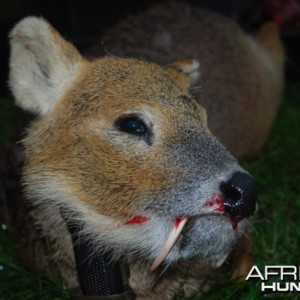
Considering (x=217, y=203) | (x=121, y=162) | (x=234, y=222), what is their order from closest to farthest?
(x=217, y=203)
(x=234, y=222)
(x=121, y=162)

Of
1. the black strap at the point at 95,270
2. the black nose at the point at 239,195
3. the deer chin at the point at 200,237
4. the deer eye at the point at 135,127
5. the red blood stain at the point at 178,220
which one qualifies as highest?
the deer eye at the point at 135,127

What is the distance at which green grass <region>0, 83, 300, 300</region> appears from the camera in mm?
3343

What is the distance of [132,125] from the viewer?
109 inches

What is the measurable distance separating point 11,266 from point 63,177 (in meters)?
1.01

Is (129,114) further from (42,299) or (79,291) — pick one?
(42,299)

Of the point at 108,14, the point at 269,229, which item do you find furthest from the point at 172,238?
the point at 108,14

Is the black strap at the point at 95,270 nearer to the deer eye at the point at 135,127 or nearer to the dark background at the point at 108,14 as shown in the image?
the deer eye at the point at 135,127

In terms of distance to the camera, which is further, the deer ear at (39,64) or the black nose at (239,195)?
the deer ear at (39,64)

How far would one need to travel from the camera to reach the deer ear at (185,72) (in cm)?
326

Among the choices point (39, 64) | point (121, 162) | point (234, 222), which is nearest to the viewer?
point (234, 222)

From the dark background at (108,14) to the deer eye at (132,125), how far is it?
3082mm

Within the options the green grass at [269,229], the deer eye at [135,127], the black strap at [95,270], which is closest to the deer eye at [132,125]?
the deer eye at [135,127]

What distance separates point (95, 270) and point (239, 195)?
73 centimetres

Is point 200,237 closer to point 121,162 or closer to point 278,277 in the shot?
point 121,162
